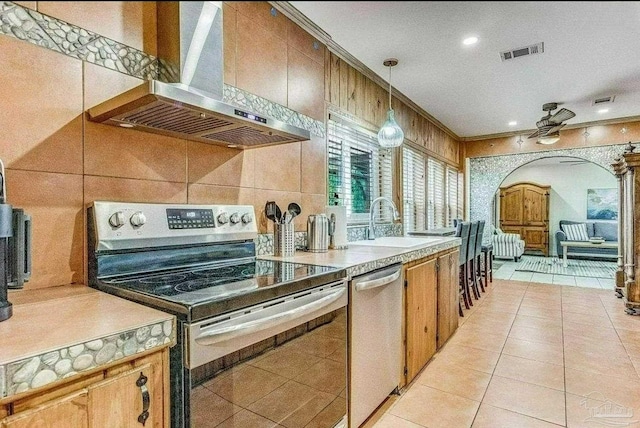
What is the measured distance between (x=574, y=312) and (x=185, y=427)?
4306 mm

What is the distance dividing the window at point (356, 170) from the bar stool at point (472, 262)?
120cm

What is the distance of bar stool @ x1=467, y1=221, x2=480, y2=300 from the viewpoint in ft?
14.1

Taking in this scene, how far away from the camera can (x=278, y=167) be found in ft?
7.38

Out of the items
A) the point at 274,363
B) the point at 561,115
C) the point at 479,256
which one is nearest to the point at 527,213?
the point at 479,256

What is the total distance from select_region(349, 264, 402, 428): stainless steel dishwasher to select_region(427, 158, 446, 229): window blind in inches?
127

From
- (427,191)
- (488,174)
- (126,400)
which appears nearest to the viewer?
(126,400)

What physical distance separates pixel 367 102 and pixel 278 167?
5.14 ft

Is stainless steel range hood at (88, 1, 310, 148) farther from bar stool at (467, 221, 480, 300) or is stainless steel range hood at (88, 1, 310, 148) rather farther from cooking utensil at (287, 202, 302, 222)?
bar stool at (467, 221, 480, 300)

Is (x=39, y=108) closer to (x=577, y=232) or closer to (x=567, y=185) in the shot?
(x=577, y=232)

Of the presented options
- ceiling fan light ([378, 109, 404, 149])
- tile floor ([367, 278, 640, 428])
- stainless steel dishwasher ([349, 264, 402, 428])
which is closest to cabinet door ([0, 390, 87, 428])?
stainless steel dishwasher ([349, 264, 402, 428])

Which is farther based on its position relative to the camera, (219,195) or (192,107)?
(219,195)

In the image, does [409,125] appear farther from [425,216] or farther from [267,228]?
[267,228]

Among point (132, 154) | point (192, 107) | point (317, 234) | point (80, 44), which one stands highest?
point (80, 44)

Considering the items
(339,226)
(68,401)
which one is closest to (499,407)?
(339,226)
